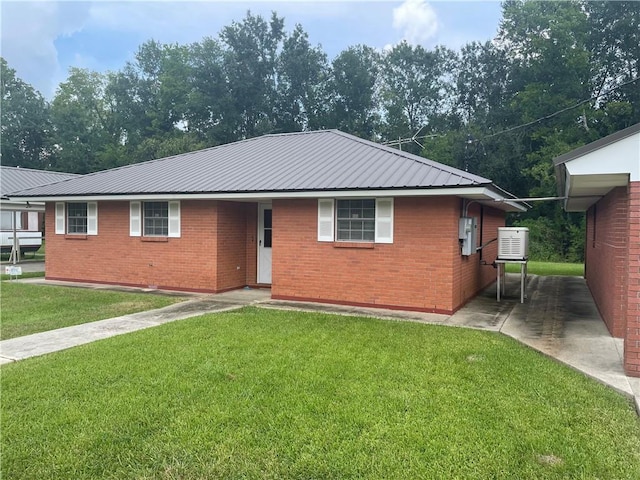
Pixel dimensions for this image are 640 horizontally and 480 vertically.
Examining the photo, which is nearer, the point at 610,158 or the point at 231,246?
the point at 610,158

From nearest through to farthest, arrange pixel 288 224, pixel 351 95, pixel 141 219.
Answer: pixel 288 224 → pixel 141 219 → pixel 351 95

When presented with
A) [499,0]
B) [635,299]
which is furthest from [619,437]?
[499,0]

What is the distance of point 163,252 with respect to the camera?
1206 centimetres

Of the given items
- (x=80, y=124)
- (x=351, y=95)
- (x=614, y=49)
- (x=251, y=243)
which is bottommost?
(x=251, y=243)

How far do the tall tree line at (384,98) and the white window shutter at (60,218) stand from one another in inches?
954

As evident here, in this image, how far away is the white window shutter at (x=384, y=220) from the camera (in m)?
9.33

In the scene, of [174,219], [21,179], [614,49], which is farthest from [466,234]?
[614,49]

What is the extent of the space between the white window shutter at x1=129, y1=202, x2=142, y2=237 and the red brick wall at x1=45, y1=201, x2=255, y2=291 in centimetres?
17

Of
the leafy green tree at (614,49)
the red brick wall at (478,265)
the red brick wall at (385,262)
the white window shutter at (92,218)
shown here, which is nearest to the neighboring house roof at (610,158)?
the red brick wall at (385,262)

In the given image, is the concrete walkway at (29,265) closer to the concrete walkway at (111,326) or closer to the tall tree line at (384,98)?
the concrete walkway at (111,326)

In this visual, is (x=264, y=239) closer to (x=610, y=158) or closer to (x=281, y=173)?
(x=281, y=173)

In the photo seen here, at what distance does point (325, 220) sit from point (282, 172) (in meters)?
1.93

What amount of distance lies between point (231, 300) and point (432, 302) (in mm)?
4385

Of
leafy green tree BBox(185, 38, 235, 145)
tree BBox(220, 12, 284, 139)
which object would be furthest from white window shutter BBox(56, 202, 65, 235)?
tree BBox(220, 12, 284, 139)
